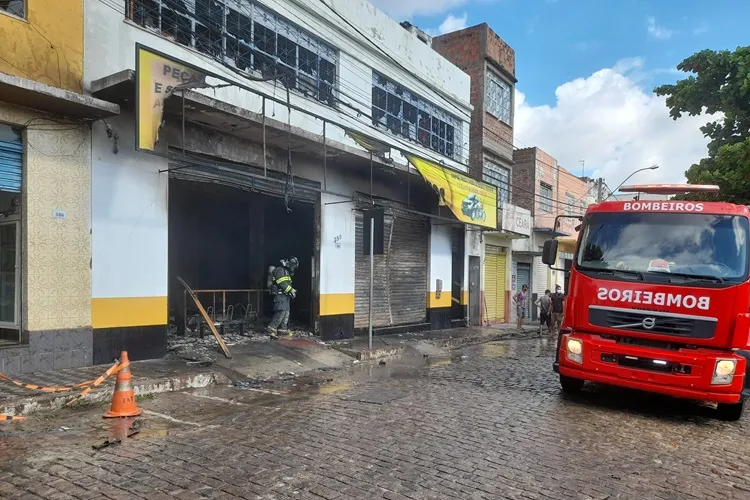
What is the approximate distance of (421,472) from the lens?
14.4 feet

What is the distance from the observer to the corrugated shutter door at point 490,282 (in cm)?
2095

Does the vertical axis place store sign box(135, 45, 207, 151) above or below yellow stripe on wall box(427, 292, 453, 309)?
above

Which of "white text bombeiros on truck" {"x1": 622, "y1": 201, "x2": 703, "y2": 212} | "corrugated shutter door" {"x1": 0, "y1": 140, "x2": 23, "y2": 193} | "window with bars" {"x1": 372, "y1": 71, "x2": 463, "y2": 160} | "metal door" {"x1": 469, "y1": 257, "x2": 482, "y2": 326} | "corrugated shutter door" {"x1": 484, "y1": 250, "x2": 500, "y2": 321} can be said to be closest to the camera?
"white text bombeiros on truck" {"x1": 622, "y1": 201, "x2": 703, "y2": 212}

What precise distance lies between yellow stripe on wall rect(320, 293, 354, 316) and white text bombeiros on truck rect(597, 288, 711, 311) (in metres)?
7.40

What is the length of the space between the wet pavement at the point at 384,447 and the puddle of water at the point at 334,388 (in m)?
0.09

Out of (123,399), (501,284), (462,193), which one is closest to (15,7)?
(123,399)

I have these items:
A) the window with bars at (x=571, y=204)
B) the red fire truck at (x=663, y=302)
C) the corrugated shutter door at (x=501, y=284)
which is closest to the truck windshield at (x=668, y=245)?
the red fire truck at (x=663, y=302)

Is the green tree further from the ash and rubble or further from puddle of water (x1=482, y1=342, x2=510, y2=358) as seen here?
the ash and rubble

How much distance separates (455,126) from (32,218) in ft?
47.3

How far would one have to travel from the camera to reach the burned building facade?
8562 millimetres

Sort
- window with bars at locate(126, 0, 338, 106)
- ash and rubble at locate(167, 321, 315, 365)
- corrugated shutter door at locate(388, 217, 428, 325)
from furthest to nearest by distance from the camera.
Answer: corrugated shutter door at locate(388, 217, 428, 325)
ash and rubble at locate(167, 321, 315, 365)
window with bars at locate(126, 0, 338, 106)

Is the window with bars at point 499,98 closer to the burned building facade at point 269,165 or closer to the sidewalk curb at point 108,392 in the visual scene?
Answer: the burned building facade at point 269,165

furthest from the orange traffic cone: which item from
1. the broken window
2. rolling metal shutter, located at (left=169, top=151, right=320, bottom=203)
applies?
the broken window

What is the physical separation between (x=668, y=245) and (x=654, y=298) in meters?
0.82
